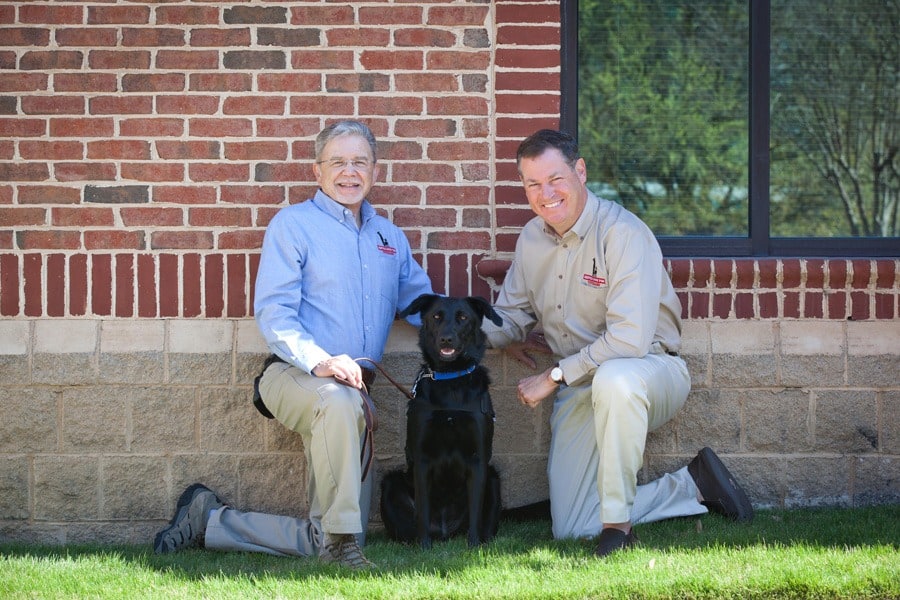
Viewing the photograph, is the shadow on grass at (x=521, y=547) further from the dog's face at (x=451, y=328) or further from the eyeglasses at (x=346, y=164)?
the eyeglasses at (x=346, y=164)

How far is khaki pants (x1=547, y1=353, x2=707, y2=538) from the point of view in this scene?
12.8 ft

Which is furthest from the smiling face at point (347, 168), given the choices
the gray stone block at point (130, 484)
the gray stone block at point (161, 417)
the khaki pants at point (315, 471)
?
the gray stone block at point (130, 484)

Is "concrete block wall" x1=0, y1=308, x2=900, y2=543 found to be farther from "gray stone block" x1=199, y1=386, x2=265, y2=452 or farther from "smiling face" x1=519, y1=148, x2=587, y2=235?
"smiling face" x1=519, y1=148, x2=587, y2=235

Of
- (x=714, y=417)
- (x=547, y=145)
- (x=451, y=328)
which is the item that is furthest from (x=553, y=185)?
(x=714, y=417)

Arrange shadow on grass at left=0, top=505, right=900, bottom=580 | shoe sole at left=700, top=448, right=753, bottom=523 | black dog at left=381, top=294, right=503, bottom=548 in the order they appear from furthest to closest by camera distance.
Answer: shoe sole at left=700, top=448, right=753, bottom=523 → black dog at left=381, top=294, right=503, bottom=548 → shadow on grass at left=0, top=505, right=900, bottom=580

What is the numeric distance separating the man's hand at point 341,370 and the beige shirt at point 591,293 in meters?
0.76

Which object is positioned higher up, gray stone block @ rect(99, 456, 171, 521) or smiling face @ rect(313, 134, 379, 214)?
smiling face @ rect(313, 134, 379, 214)

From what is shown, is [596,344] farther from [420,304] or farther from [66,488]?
[66,488]

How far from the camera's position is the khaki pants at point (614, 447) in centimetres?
391

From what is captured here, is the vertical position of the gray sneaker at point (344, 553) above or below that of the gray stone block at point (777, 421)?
below

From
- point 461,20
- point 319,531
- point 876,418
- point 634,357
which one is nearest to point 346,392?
point 319,531

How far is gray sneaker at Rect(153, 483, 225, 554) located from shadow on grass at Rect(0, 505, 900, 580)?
7cm

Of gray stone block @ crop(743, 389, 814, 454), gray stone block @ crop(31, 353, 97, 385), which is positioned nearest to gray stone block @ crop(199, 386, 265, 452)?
gray stone block @ crop(31, 353, 97, 385)

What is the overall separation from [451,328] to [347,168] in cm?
84
